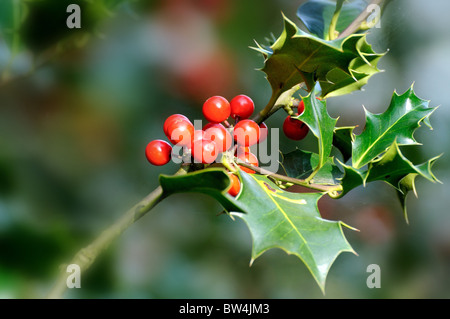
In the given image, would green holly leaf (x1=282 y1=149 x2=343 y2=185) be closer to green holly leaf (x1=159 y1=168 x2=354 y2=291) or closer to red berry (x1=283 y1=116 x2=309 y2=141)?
red berry (x1=283 y1=116 x2=309 y2=141)

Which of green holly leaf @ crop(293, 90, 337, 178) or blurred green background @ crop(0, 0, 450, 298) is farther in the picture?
blurred green background @ crop(0, 0, 450, 298)

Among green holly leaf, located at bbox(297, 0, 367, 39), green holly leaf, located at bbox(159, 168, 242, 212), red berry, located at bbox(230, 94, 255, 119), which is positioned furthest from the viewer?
green holly leaf, located at bbox(297, 0, 367, 39)

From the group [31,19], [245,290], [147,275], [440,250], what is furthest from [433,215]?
[31,19]

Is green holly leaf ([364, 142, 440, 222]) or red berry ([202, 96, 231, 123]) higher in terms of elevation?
red berry ([202, 96, 231, 123])

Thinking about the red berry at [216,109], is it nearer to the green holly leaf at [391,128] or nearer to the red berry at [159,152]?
the red berry at [159,152]

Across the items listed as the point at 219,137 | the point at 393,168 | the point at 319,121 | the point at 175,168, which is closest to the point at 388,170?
the point at 393,168

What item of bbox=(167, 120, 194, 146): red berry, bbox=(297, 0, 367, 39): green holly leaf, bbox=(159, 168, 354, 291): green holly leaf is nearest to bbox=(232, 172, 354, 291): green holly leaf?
bbox=(159, 168, 354, 291): green holly leaf

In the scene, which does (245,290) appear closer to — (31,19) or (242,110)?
(242,110)
